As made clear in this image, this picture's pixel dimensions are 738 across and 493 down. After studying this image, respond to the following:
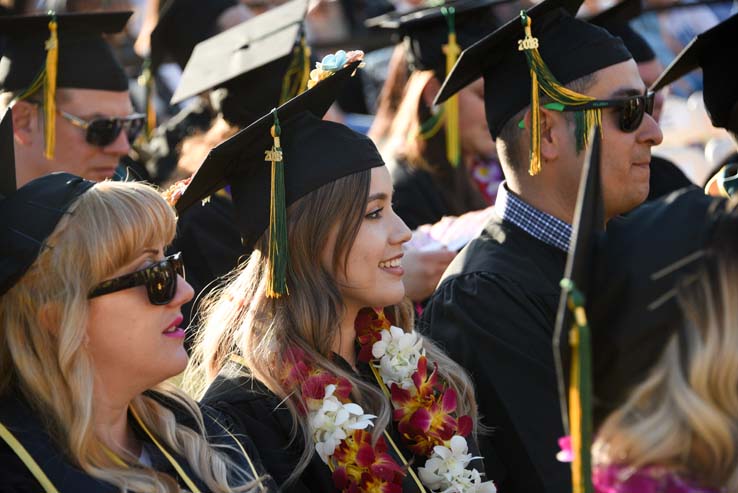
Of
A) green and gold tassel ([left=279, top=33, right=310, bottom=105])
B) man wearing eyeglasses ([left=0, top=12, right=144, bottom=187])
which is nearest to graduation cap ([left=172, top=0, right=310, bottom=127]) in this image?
green and gold tassel ([left=279, top=33, right=310, bottom=105])

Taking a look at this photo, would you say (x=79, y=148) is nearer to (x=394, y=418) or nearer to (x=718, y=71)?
(x=394, y=418)

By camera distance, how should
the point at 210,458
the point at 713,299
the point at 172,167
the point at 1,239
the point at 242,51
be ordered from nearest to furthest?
the point at 713,299, the point at 1,239, the point at 210,458, the point at 242,51, the point at 172,167

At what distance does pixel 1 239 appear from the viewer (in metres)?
2.81

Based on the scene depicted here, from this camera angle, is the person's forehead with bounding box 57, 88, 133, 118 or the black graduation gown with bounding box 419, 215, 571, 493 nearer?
the black graduation gown with bounding box 419, 215, 571, 493

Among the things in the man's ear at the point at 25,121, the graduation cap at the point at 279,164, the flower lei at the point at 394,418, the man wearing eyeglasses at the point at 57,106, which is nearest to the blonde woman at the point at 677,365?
the flower lei at the point at 394,418

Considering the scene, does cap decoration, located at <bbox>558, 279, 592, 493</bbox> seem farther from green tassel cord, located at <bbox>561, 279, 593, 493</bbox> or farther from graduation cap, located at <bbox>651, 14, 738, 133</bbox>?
graduation cap, located at <bbox>651, 14, 738, 133</bbox>

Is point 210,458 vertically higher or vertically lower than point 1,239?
lower

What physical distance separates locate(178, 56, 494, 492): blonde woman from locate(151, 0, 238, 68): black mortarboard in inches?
126

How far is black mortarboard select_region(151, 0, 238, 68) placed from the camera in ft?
21.8

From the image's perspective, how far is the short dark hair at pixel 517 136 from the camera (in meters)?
4.02

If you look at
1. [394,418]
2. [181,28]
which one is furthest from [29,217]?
[181,28]

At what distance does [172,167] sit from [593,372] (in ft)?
15.5

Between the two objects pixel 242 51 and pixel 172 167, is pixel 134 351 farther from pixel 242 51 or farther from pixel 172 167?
pixel 172 167

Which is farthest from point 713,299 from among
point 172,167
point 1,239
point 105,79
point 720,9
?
point 720,9
